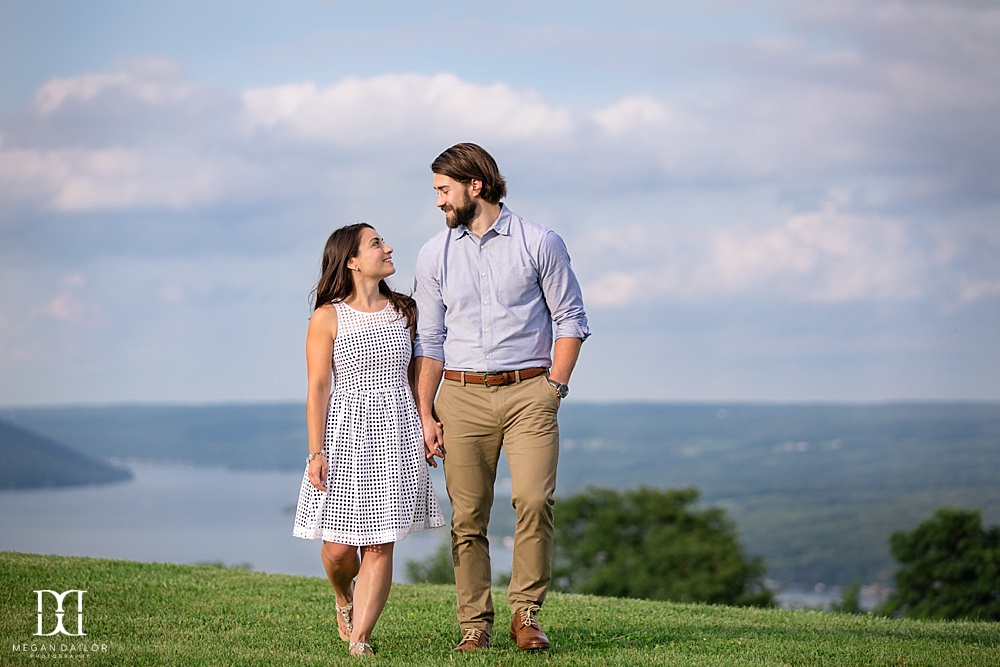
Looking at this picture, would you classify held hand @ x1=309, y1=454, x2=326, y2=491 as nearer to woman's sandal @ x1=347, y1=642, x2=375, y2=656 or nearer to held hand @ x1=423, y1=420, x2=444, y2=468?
held hand @ x1=423, y1=420, x2=444, y2=468

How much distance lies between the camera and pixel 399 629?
24.9 ft

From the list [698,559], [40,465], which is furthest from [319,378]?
[40,465]

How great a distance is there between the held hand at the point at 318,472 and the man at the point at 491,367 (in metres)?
0.65

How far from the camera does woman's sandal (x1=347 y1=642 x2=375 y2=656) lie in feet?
20.7

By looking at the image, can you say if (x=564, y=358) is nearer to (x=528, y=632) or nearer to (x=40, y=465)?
(x=528, y=632)

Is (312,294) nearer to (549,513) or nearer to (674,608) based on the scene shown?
(549,513)

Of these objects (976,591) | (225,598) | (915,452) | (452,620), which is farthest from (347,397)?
(915,452)

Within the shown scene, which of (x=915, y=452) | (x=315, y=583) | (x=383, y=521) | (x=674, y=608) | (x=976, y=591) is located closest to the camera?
(x=383, y=521)

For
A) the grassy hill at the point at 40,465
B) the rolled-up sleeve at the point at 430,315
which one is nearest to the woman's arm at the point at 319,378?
the rolled-up sleeve at the point at 430,315

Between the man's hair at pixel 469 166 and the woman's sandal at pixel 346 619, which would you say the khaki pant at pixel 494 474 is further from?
the man's hair at pixel 469 166

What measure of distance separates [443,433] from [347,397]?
606 millimetres

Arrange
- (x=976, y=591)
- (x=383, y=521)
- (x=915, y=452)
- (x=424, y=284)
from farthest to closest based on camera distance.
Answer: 1. (x=915, y=452)
2. (x=976, y=591)
3. (x=424, y=284)
4. (x=383, y=521)

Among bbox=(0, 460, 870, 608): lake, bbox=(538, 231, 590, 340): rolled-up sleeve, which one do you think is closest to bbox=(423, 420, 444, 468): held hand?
bbox=(538, 231, 590, 340): rolled-up sleeve

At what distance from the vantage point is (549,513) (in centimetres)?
639
